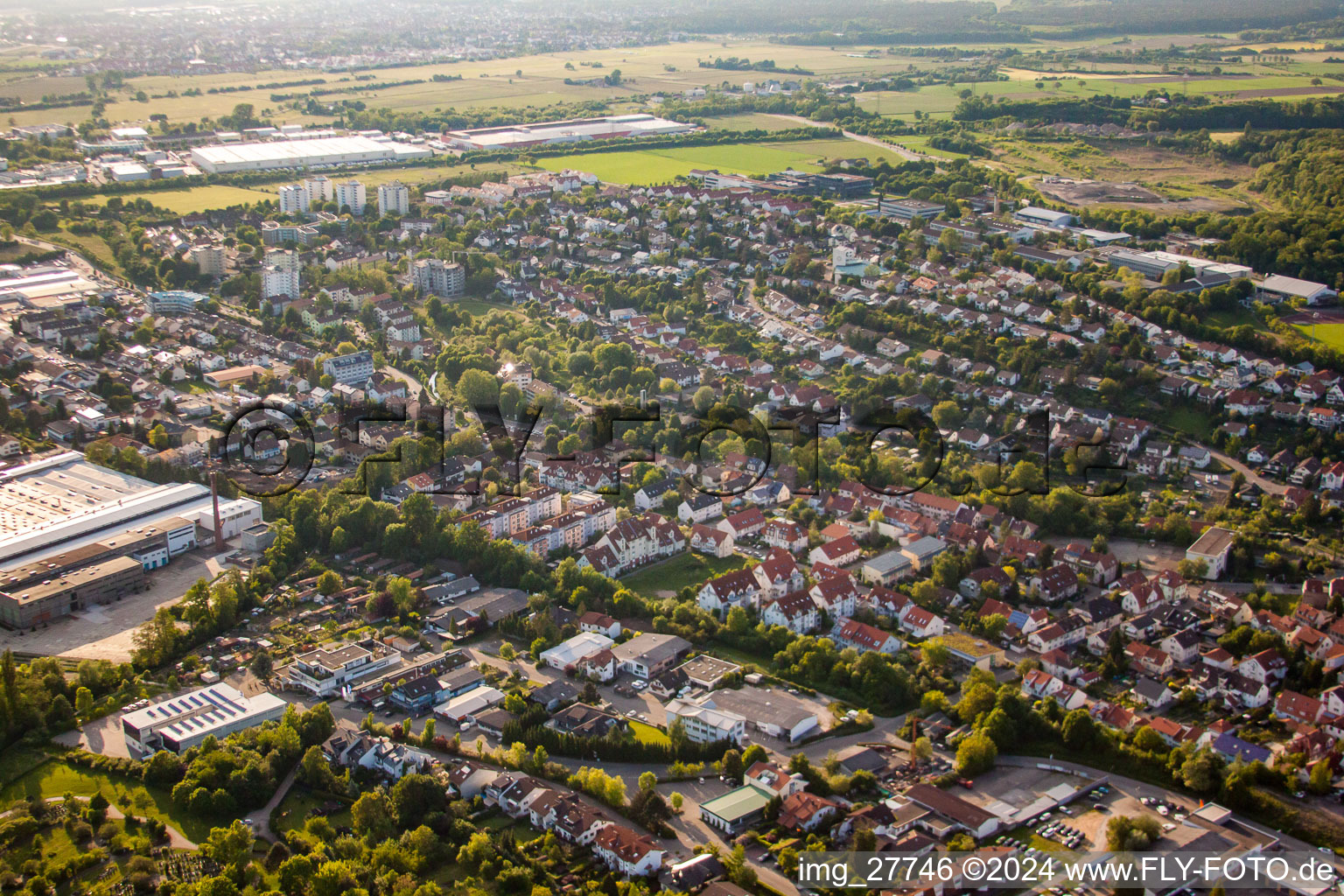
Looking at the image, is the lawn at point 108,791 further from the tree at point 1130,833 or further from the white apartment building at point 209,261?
the white apartment building at point 209,261

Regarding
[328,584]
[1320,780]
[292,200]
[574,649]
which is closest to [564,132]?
[292,200]

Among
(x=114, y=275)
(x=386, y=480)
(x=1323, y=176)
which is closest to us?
(x=386, y=480)

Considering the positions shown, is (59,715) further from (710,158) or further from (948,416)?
(710,158)

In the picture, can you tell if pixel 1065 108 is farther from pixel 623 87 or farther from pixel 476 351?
pixel 476 351

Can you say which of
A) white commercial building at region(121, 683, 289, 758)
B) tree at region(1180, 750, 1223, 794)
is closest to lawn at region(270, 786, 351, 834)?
white commercial building at region(121, 683, 289, 758)

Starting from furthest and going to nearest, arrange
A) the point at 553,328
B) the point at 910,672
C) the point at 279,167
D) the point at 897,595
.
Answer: the point at 279,167 < the point at 553,328 < the point at 897,595 < the point at 910,672

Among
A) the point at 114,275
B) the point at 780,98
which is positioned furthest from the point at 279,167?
the point at 780,98

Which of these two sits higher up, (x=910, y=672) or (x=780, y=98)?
(x=780, y=98)
